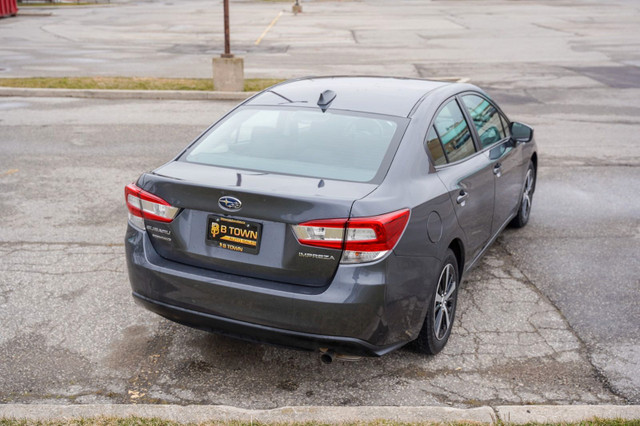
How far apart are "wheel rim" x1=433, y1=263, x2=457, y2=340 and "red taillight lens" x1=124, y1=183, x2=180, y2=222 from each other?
1658mm

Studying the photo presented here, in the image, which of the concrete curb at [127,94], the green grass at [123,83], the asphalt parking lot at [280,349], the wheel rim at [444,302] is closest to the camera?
the asphalt parking lot at [280,349]

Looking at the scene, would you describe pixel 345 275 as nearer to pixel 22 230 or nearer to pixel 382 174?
pixel 382 174

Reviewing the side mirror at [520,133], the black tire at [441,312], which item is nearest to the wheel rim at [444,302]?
the black tire at [441,312]

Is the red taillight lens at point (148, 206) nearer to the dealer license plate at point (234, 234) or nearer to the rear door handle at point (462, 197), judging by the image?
the dealer license plate at point (234, 234)

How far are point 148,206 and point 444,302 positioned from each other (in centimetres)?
192

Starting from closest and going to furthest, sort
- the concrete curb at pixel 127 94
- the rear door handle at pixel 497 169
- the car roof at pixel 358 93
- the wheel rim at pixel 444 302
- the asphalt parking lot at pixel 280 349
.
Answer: the asphalt parking lot at pixel 280 349 < the wheel rim at pixel 444 302 < the car roof at pixel 358 93 < the rear door handle at pixel 497 169 < the concrete curb at pixel 127 94

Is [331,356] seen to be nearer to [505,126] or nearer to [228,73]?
[505,126]

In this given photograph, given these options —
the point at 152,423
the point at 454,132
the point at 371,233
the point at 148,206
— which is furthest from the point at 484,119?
the point at 152,423

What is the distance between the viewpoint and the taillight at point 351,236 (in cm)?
376

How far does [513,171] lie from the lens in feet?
20.4

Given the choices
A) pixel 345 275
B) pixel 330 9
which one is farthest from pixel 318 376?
pixel 330 9

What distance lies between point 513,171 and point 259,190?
9.96ft

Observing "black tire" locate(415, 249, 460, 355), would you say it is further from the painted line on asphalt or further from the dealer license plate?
the painted line on asphalt

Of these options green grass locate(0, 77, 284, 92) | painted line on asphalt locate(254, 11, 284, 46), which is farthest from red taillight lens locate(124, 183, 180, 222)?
painted line on asphalt locate(254, 11, 284, 46)
